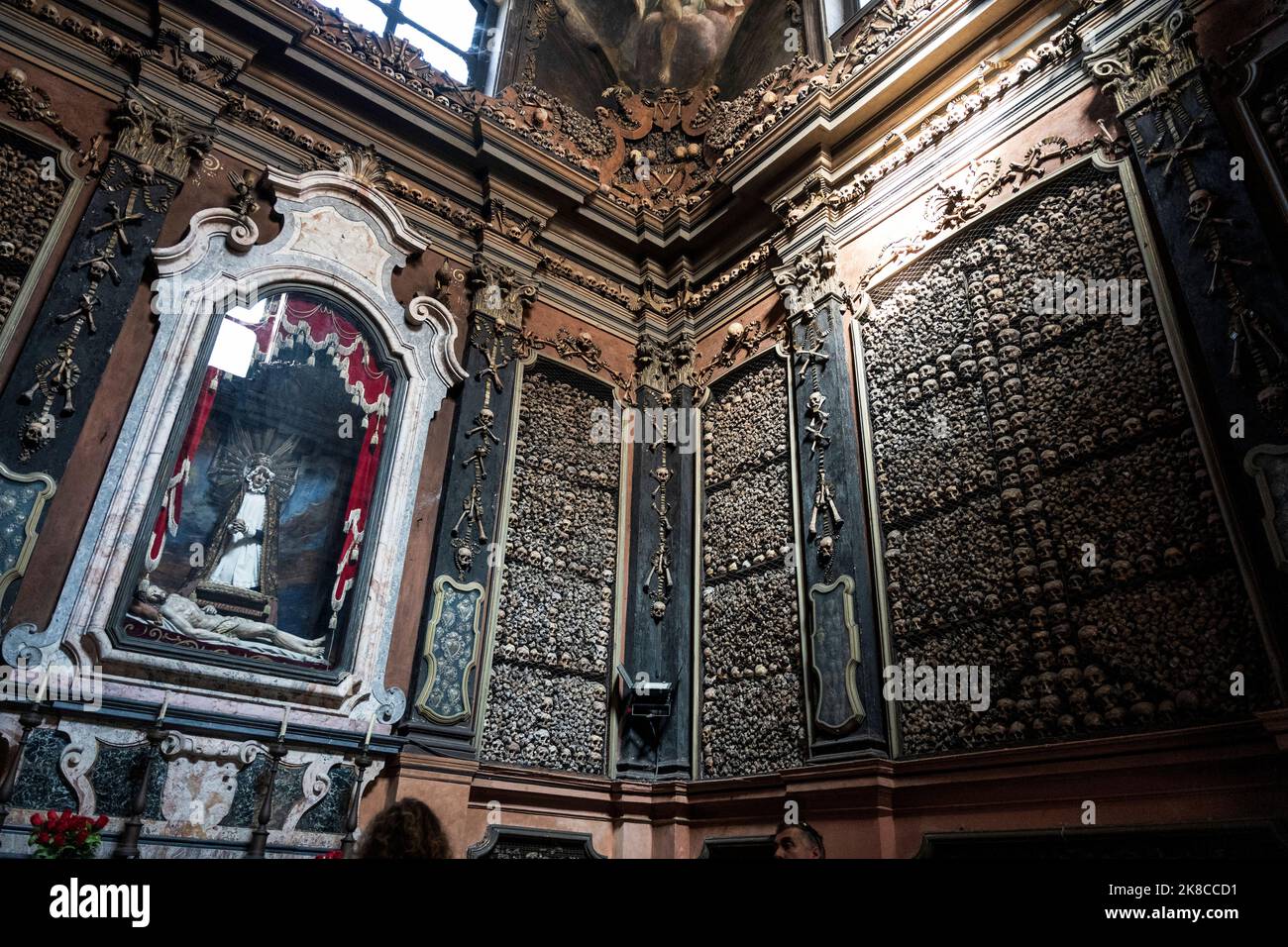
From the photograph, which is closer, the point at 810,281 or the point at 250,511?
the point at 250,511

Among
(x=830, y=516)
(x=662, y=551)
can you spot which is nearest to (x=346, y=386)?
(x=662, y=551)

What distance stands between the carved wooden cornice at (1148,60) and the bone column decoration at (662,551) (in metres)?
3.93

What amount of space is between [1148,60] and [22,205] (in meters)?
6.94

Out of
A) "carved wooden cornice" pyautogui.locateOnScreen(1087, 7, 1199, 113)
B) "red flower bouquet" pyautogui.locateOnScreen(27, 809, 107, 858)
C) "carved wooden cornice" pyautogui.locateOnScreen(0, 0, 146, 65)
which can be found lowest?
"red flower bouquet" pyautogui.locateOnScreen(27, 809, 107, 858)

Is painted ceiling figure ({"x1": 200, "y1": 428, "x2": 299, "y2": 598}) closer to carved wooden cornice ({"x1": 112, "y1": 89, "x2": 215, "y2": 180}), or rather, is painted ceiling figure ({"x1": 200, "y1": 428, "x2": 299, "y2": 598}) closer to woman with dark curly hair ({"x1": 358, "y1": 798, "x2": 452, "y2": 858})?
carved wooden cornice ({"x1": 112, "y1": 89, "x2": 215, "y2": 180})

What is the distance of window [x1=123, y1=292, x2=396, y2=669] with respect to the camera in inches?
192

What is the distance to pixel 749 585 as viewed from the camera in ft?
20.1

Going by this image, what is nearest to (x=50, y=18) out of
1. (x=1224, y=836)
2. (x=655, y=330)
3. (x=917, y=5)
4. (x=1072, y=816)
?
(x=655, y=330)

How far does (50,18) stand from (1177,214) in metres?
7.17

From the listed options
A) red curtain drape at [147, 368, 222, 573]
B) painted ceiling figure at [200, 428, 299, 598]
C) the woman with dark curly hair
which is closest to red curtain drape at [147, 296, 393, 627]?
red curtain drape at [147, 368, 222, 573]

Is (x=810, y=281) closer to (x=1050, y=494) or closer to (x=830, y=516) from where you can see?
(x=830, y=516)

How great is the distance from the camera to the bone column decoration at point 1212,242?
3.61 metres

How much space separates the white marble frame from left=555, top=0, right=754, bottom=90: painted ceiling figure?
12.5ft
